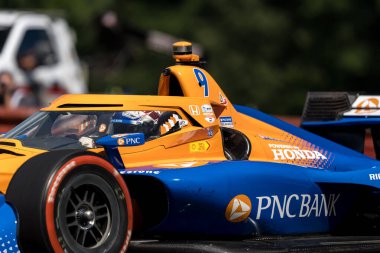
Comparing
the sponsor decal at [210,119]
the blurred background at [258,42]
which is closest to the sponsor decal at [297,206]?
the sponsor decal at [210,119]

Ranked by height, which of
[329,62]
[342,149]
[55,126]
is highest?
[55,126]

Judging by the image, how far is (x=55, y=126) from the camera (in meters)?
7.41

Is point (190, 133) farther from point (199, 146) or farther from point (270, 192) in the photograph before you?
point (270, 192)

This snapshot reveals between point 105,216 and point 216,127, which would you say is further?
point 216,127

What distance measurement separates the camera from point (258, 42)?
105 feet

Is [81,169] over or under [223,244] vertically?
over

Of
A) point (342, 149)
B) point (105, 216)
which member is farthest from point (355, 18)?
point (105, 216)

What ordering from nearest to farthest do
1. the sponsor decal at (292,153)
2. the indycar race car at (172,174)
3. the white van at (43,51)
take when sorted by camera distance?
the indycar race car at (172,174) → the sponsor decal at (292,153) → the white van at (43,51)

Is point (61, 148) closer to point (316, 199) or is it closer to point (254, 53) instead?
point (316, 199)

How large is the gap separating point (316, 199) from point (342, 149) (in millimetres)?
867

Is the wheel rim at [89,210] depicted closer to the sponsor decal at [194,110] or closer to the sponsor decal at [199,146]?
the sponsor decal at [199,146]

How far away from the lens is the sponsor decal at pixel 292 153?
25.9 feet

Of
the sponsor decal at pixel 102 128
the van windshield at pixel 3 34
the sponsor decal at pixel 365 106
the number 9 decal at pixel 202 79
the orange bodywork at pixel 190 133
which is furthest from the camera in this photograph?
the van windshield at pixel 3 34

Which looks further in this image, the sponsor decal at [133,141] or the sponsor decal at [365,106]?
the sponsor decal at [365,106]
